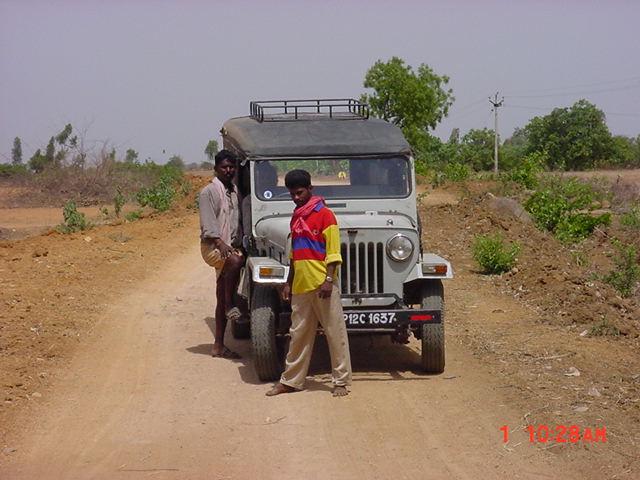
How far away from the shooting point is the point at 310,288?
7168mm

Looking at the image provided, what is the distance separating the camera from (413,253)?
304 inches

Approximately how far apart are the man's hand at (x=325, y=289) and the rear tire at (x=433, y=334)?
38.2 inches

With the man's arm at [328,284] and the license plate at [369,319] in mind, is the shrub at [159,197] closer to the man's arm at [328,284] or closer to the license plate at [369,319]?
the license plate at [369,319]

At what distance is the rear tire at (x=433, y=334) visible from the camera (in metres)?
7.71

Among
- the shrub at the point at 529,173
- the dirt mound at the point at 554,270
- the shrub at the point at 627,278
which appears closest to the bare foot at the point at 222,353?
the dirt mound at the point at 554,270

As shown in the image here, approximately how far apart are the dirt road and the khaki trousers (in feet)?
0.59

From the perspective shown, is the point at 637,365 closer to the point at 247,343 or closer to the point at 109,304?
the point at 247,343

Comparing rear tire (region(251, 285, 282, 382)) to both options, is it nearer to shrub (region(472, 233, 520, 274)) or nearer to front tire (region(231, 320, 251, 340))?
front tire (region(231, 320, 251, 340))

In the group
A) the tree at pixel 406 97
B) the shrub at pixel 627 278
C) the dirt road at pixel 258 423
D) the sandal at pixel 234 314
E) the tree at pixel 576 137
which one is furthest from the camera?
the tree at pixel 576 137

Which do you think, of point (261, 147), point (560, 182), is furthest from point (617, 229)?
point (261, 147)

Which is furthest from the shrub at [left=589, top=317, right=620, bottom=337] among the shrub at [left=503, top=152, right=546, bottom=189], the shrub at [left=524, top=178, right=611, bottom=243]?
the shrub at [left=503, top=152, right=546, bottom=189]

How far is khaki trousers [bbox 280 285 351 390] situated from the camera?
23.9ft
